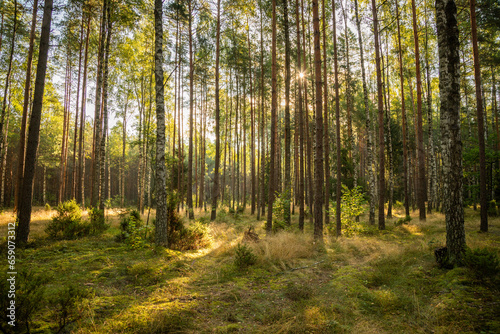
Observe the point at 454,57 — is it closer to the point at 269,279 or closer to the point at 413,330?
the point at 413,330

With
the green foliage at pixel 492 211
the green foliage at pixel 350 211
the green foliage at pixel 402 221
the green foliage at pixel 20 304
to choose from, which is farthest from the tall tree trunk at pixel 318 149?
the green foliage at pixel 492 211

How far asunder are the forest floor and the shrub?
2.24ft

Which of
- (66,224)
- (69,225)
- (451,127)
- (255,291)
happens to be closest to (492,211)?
(451,127)

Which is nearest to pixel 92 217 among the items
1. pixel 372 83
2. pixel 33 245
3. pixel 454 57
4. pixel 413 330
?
pixel 33 245

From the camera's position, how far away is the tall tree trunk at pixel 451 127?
4.90m

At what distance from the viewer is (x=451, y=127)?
5.06m

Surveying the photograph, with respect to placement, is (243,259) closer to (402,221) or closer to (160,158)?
(160,158)

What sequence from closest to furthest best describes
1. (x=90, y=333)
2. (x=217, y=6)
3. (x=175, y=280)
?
(x=90, y=333) → (x=175, y=280) → (x=217, y=6)

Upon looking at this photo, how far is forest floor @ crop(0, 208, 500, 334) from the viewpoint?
305 centimetres

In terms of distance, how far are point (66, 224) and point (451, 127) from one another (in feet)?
40.8

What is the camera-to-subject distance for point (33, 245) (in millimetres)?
6672

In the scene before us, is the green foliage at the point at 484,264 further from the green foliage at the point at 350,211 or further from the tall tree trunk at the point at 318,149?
the green foliage at the point at 350,211

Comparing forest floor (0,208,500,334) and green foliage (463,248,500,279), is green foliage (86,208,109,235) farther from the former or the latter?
green foliage (463,248,500,279)

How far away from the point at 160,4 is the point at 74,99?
53.0 ft
